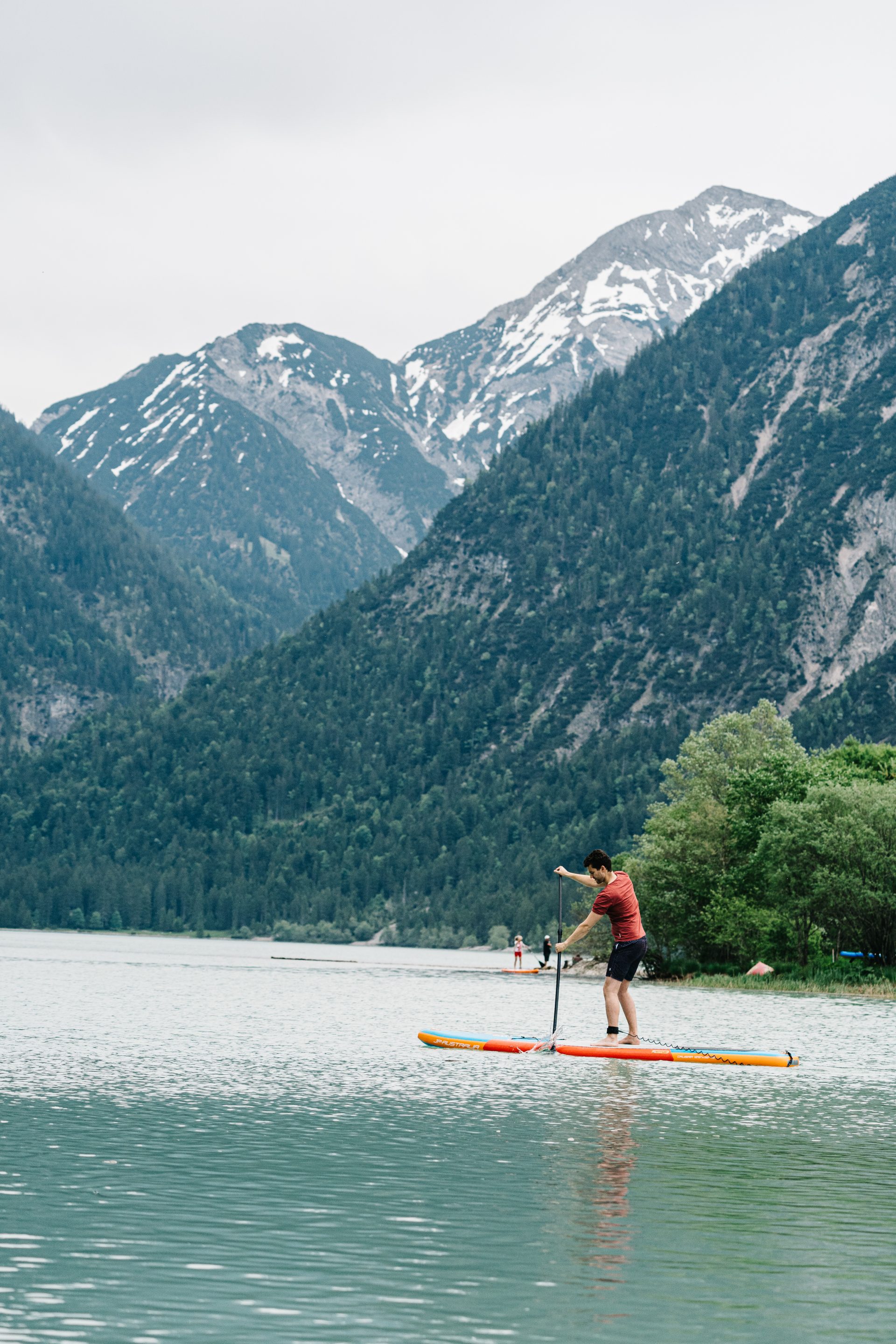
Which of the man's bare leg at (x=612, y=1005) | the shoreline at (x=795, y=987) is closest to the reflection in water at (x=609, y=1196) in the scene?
the man's bare leg at (x=612, y=1005)

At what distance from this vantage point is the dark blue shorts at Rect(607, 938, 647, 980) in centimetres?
4328

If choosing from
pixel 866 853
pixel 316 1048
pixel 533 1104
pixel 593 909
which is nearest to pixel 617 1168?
pixel 533 1104

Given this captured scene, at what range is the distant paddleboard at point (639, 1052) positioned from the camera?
143ft

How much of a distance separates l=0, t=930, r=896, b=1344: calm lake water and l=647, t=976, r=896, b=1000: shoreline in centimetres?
4651

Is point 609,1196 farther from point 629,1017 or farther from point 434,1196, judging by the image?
point 629,1017

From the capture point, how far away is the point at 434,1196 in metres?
24.0

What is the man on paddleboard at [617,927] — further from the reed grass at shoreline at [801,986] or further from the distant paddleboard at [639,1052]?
the reed grass at shoreline at [801,986]

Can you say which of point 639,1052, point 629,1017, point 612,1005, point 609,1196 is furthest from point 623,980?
point 609,1196

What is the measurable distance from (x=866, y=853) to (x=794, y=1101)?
62601 mm

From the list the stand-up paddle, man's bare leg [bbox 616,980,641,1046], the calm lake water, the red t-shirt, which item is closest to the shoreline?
the calm lake water

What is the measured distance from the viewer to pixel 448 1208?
23078 millimetres

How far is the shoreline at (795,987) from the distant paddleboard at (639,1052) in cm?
4915

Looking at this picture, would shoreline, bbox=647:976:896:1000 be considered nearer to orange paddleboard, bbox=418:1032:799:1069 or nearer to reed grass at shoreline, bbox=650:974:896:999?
reed grass at shoreline, bbox=650:974:896:999

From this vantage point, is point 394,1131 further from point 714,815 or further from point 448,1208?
point 714,815
